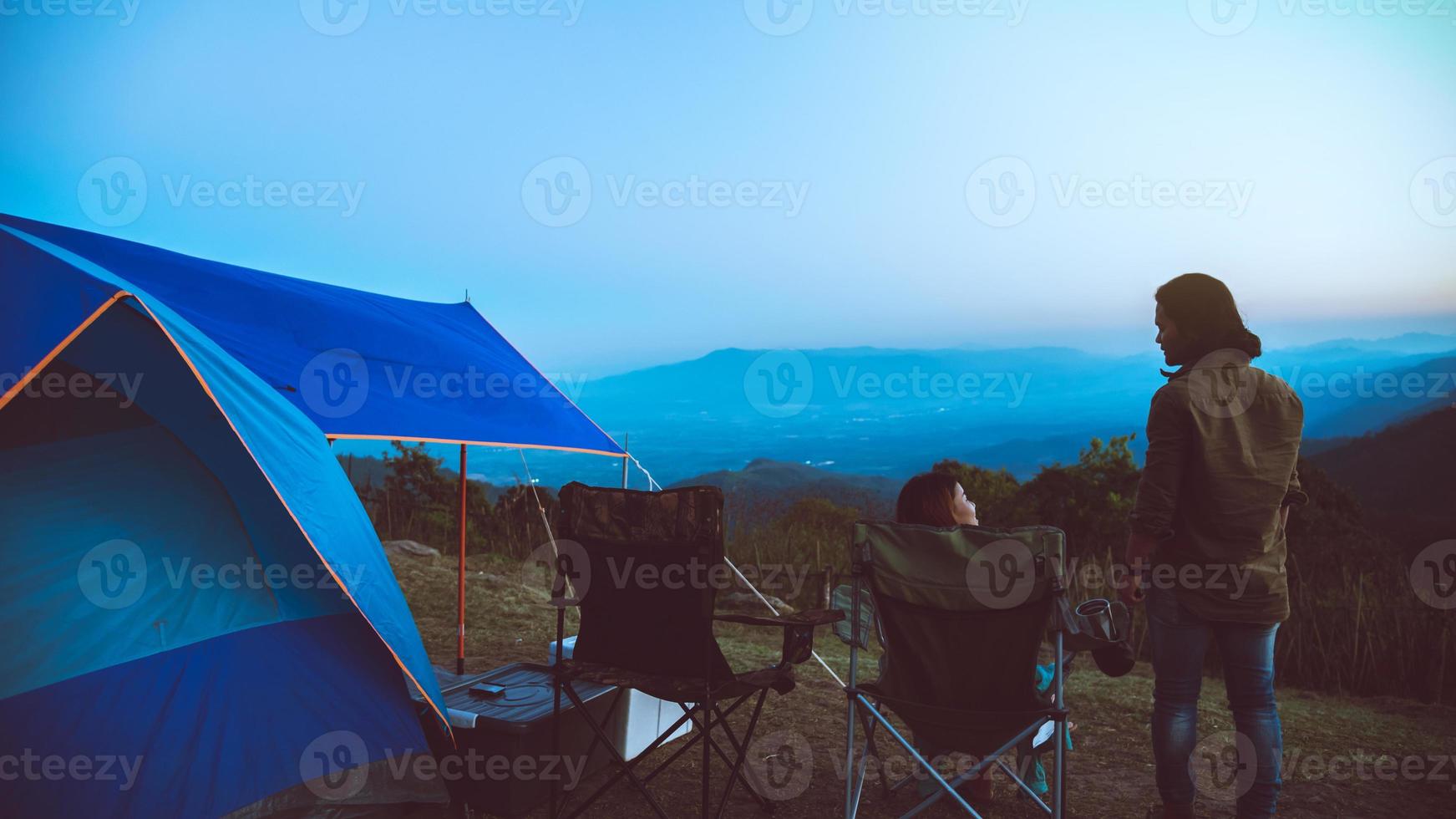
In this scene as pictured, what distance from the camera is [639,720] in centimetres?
309

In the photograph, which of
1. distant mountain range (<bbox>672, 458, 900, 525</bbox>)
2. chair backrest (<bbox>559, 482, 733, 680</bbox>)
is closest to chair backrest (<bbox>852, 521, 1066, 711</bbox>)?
chair backrest (<bbox>559, 482, 733, 680</bbox>)

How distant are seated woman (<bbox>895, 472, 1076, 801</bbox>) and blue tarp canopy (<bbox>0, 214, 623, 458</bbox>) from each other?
197cm

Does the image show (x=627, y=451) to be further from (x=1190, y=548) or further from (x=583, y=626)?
(x=1190, y=548)

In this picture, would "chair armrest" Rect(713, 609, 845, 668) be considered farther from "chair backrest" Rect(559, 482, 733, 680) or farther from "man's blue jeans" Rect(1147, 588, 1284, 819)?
"man's blue jeans" Rect(1147, 588, 1284, 819)

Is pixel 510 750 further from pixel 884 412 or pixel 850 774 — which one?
pixel 884 412

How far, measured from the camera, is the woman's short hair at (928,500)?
2756 millimetres

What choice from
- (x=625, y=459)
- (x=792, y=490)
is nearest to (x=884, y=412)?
(x=792, y=490)

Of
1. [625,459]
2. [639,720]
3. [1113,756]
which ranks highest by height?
[625,459]

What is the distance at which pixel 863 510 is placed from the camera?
29.4 feet

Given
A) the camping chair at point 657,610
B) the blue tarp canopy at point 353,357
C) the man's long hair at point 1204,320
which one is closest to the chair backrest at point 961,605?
the camping chair at point 657,610

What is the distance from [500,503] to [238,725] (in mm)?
6926

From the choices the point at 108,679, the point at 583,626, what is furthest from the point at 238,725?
the point at 583,626

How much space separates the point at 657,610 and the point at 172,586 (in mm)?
1519

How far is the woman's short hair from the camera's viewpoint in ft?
9.04
